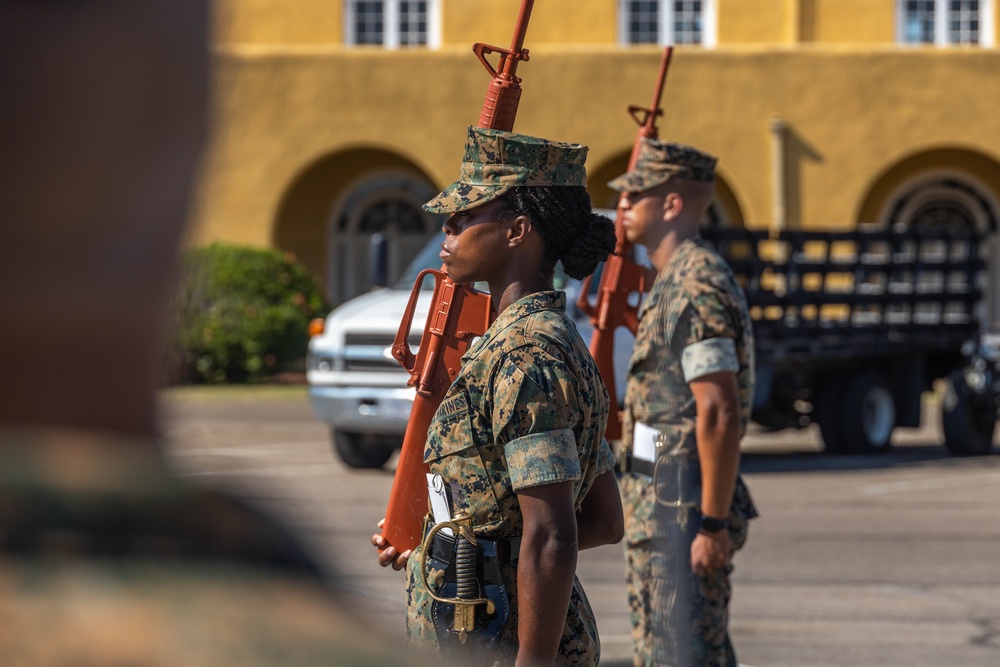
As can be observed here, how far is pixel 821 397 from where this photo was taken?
1426 cm

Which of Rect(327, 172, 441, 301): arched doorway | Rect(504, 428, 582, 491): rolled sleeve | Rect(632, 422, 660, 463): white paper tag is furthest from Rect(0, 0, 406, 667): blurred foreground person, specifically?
Rect(327, 172, 441, 301): arched doorway

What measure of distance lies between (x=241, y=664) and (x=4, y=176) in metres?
0.27

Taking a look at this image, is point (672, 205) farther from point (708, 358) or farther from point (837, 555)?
point (837, 555)

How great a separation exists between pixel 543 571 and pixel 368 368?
9329 mm

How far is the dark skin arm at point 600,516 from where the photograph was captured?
3070 millimetres

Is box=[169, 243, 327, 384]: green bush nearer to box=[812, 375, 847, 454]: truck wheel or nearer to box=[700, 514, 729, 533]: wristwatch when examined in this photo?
box=[812, 375, 847, 454]: truck wheel

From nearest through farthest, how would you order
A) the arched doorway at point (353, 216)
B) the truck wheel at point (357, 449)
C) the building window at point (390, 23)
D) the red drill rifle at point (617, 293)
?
the red drill rifle at point (617, 293) < the truck wheel at point (357, 449) < the building window at point (390, 23) < the arched doorway at point (353, 216)

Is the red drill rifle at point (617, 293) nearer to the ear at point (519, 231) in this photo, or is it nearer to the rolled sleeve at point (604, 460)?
the rolled sleeve at point (604, 460)

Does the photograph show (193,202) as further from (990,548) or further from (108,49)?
(990,548)

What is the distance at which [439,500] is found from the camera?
2873 millimetres

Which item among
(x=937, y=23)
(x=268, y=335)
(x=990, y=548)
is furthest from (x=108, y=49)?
(x=937, y=23)

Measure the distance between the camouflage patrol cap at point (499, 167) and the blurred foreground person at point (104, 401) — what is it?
2085mm

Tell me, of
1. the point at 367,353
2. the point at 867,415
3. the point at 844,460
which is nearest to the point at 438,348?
the point at 367,353

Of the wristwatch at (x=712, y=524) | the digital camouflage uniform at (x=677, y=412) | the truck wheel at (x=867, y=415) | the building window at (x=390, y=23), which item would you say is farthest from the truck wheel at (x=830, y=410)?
the building window at (x=390, y=23)
